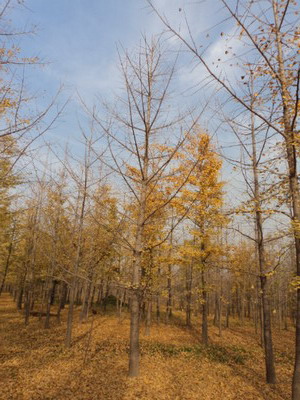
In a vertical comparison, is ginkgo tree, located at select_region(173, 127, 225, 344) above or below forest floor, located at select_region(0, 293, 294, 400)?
above

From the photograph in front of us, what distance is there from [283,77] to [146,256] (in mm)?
11523

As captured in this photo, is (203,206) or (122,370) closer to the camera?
(122,370)

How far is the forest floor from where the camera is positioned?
650 centimetres

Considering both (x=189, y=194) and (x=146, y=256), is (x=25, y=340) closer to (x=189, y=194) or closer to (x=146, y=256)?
(x=146, y=256)

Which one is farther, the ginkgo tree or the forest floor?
the ginkgo tree

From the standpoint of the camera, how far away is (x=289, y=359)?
12.1 metres

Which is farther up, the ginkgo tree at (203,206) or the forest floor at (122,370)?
the ginkgo tree at (203,206)

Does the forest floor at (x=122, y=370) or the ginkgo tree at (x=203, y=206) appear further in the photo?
the ginkgo tree at (x=203, y=206)

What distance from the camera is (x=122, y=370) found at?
799 cm

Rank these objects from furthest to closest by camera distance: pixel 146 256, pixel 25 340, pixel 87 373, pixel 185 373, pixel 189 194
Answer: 1. pixel 146 256
2. pixel 189 194
3. pixel 25 340
4. pixel 185 373
5. pixel 87 373

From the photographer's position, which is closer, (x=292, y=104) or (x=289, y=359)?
(x=292, y=104)

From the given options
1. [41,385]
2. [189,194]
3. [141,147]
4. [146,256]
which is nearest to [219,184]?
[189,194]

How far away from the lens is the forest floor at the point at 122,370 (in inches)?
256

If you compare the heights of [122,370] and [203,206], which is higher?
[203,206]
